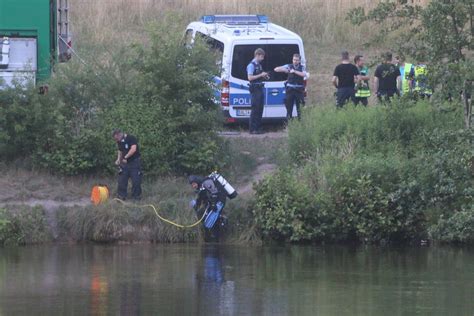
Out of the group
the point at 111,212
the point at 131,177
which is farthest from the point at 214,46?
the point at 111,212

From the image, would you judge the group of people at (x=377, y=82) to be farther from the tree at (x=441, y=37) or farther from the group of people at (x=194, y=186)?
the group of people at (x=194, y=186)

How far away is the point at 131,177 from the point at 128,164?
33 centimetres

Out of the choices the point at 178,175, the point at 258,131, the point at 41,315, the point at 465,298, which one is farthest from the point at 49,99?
the point at 465,298

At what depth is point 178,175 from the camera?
2495 centimetres

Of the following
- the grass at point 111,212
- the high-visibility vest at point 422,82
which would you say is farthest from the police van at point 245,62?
the grass at point 111,212

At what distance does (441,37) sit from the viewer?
23.1m

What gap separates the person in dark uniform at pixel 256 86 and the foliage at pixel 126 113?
1231 mm

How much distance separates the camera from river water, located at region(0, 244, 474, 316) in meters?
17.2

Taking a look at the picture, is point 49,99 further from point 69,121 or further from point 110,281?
point 110,281

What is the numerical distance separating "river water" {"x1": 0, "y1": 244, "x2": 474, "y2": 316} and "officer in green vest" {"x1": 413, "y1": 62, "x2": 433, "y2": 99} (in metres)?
3.25

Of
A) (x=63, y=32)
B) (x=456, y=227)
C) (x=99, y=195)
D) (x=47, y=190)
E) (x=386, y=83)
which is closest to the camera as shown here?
(x=456, y=227)

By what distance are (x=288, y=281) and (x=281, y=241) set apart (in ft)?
12.4

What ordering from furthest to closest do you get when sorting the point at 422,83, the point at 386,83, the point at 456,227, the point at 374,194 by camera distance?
1. the point at 386,83
2. the point at 422,83
3. the point at 374,194
4. the point at 456,227

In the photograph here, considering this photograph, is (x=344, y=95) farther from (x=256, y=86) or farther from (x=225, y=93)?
(x=225, y=93)
